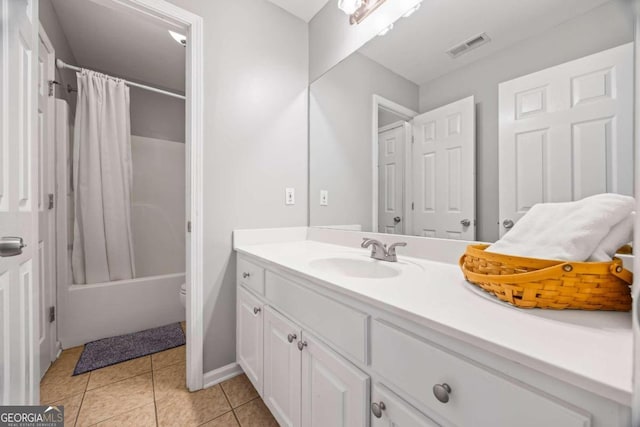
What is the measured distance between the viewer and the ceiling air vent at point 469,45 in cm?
95

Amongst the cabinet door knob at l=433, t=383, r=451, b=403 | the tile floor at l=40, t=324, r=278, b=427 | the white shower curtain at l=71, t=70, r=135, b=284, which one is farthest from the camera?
the white shower curtain at l=71, t=70, r=135, b=284

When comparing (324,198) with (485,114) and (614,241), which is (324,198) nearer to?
(485,114)

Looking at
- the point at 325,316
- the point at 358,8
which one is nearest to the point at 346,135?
the point at 358,8

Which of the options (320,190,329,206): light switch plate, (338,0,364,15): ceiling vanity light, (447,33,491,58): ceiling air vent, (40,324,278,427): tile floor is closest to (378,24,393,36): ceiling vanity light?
(338,0,364,15): ceiling vanity light

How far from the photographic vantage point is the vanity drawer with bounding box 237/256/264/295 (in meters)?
1.22

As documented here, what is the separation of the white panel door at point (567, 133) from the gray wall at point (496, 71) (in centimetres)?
3

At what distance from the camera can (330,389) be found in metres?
0.78

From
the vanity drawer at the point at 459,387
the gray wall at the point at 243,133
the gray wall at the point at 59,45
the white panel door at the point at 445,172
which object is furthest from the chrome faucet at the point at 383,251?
the gray wall at the point at 59,45

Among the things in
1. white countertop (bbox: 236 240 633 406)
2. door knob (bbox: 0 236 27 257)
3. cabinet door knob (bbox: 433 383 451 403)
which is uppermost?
door knob (bbox: 0 236 27 257)

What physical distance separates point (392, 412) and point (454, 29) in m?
1.33

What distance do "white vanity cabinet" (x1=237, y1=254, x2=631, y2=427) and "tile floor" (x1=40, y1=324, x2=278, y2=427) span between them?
0.73 feet

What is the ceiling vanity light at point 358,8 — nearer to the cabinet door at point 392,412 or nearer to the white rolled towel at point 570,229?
the white rolled towel at point 570,229

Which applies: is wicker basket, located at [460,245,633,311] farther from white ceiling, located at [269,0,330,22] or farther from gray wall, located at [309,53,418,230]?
white ceiling, located at [269,0,330,22]

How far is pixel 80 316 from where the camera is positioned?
1831mm
